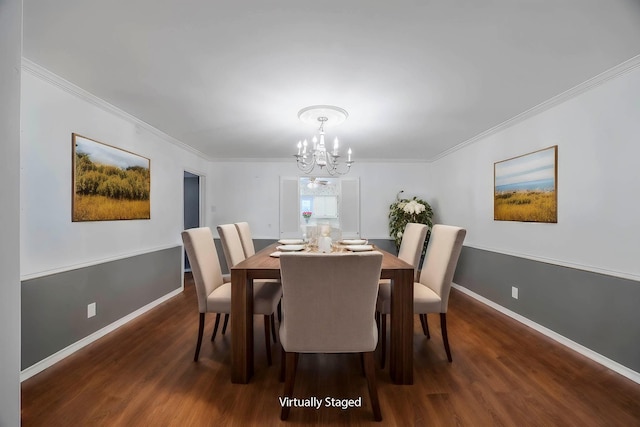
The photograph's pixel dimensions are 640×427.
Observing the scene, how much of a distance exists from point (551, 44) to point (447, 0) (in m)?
0.88

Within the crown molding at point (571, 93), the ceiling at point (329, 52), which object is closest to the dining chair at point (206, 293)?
the ceiling at point (329, 52)

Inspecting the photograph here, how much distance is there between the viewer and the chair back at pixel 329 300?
1525mm

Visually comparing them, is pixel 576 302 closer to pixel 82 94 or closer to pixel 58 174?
pixel 58 174

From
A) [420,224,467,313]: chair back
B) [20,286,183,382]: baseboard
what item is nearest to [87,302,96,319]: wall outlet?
[20,286,183,382]: baseboard

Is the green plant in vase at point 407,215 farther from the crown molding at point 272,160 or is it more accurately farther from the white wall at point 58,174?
the white wall at point 58,174

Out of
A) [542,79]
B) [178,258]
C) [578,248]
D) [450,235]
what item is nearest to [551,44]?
[542,79]

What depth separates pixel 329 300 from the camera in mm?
1591

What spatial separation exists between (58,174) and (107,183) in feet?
1.70

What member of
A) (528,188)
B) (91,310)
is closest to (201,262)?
(91,310)

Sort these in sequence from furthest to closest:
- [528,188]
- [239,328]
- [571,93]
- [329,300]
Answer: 1. [528,188]
2. [571,93]
3. [239,328]
4. [329,300]

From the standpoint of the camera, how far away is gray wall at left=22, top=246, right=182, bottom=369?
6.67 feet

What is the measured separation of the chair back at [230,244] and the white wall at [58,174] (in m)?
1.16

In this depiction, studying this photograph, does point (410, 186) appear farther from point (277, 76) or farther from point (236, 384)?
point (236, 384)

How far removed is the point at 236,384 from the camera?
1.95 metres
